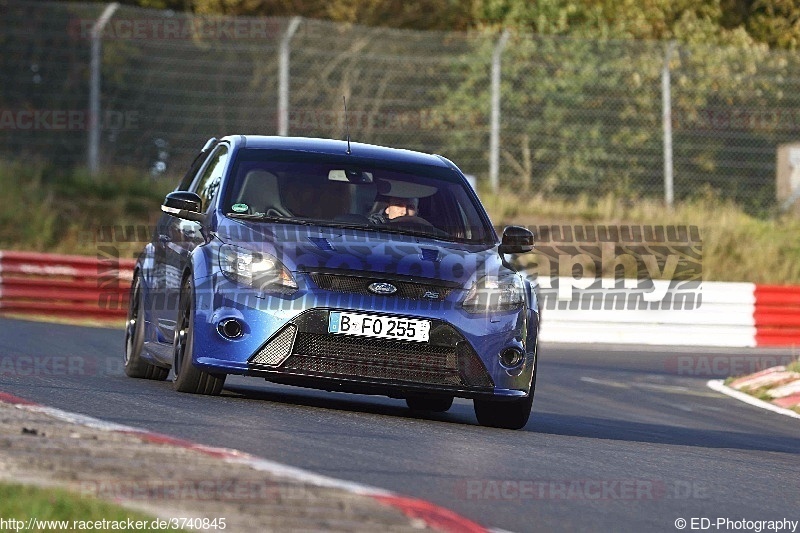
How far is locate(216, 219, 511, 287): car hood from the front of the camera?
370 inches

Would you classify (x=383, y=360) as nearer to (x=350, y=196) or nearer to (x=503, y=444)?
(x=503, y=444)

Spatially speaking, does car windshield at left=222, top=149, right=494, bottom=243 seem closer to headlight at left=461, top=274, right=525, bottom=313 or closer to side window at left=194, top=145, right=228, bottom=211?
side window at left=194, top=145, right=228, bottom=211

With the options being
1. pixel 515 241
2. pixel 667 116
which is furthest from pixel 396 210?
pixel 667 116

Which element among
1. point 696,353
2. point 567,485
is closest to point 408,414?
point 567,485

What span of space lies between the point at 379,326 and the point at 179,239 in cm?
193

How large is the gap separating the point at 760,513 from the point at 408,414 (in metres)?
3.69

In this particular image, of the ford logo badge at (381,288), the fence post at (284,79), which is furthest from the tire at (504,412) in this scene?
the fence post at (284,79)

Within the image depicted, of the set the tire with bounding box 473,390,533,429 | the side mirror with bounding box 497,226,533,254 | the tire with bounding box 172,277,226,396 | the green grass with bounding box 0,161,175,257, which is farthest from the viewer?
the green grass with bounding box 0,161,175,257

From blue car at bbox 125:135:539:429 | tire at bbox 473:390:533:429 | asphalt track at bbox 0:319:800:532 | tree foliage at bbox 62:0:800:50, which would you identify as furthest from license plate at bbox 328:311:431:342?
tree foliage at bbox 62:0:800:50

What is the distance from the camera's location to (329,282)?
9297 mm

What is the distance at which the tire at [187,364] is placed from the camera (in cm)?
969

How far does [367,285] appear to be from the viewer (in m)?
9.32

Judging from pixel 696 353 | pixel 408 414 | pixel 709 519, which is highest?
pixel 709 519

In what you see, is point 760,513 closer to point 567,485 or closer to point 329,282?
point 567,485
